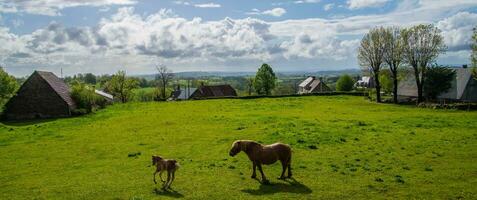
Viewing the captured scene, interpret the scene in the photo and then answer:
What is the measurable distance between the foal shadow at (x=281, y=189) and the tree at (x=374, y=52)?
6031 cm

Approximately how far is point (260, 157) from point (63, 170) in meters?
11.7

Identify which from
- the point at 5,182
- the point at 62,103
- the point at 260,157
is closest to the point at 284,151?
the point at 260,157

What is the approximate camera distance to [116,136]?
36.2 meters

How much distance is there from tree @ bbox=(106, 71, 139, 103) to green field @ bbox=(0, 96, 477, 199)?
61.5 metres

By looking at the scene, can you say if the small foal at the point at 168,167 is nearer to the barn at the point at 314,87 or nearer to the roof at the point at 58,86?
the roof at the point at 58,86

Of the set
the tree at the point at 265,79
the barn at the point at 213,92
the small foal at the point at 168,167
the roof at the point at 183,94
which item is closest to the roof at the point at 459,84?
the tree at the point at 265,79

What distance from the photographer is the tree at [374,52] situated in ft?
242

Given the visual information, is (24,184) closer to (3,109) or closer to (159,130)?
(159,130)

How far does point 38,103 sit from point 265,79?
60.0 metres

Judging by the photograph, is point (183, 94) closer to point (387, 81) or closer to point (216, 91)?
point (216, 91)

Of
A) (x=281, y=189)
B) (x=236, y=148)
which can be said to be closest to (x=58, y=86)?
(x=236, y=148)

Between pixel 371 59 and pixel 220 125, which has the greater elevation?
Result: pixel 371 59

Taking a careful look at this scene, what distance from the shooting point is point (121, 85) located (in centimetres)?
10350

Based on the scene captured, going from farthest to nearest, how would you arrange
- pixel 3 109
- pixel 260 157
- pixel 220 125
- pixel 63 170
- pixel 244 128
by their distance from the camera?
pixel 3 109
pixel 220 125
pixel 244 128
pixel 63 170
pixel 260 157
